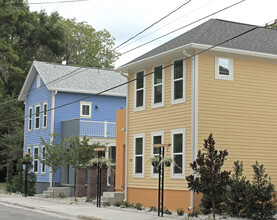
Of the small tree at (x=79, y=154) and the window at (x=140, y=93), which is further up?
the window at (x=140, y=93)

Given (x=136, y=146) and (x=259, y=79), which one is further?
(x=136, y=146)

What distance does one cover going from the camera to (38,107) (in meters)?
37.7

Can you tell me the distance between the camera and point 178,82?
2177cm

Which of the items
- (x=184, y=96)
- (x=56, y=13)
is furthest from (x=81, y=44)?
(x=184, y=96)

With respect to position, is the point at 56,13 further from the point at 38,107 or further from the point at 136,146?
the point at 136,146

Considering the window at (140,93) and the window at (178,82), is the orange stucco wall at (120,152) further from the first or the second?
the window at (178,82)

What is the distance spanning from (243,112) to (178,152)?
318 cm

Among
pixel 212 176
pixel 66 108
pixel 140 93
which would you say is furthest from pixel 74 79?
pixel 212 176

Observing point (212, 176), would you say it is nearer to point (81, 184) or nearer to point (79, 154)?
point (79, 154)

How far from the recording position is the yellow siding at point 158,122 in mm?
20938

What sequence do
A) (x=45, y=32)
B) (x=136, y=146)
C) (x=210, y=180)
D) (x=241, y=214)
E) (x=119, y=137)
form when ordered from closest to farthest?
(x=210, y=180)
(x=241, y=214)
(x=136, y=146)
(x=119, y=137)
(x=45, y=32)

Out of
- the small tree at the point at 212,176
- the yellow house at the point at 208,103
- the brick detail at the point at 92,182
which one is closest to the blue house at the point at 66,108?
the brick detail at the point at 92,182

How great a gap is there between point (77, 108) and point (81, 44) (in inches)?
1091

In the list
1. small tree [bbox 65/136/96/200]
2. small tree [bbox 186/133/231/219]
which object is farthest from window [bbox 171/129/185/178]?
small tree [bbox 65/136/96/200]
